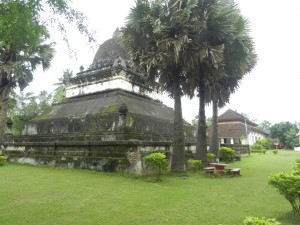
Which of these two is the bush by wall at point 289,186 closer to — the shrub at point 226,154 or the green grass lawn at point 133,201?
the green grass lawn at point 133,201

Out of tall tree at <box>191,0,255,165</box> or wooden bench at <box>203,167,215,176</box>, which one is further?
tall tree at <box>191,0,255,165</box>

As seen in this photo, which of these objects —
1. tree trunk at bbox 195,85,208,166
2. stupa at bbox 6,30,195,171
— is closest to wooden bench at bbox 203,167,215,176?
tree trunk at bbox 195,85,208,166

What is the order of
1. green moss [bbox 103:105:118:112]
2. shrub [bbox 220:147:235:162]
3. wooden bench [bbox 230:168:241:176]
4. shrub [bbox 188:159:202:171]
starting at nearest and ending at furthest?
wooden bench [bbox 230:168:241:176]
shrub [bbox 188:159:202:171]
green moss [bbox 103:105:118:112]
shrub [bbox 220:147:235:162]

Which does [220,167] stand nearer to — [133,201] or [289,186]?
[133,201]

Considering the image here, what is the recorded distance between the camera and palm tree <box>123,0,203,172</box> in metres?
9.94

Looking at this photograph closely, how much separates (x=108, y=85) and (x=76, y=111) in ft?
7.48

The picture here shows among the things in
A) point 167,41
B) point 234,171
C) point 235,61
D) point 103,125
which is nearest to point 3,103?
point 103,125

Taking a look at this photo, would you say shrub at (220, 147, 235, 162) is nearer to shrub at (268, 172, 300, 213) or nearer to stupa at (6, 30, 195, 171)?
stupa at (6, 30, 195, 171)

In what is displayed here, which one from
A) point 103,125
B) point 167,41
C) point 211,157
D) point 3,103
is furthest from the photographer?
point 3,103

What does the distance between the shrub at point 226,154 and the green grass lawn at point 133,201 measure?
741cm

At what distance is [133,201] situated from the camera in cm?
579

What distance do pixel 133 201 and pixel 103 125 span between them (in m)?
6.31

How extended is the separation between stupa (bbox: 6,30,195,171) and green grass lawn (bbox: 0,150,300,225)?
1.52 metres

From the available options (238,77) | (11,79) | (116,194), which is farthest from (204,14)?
(11,79)
